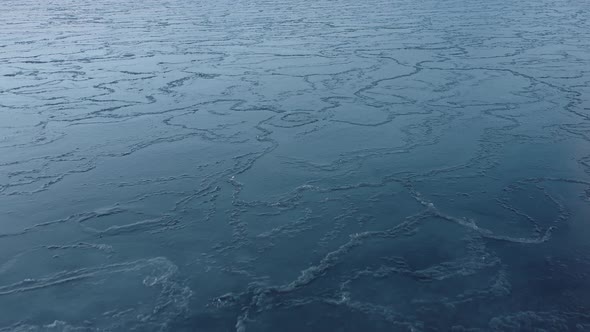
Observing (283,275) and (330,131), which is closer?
(283,275)

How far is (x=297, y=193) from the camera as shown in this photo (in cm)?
644

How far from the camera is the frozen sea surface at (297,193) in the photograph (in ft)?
15.0

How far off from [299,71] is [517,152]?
6.13m

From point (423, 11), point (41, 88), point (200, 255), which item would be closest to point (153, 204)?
point (200, 255)

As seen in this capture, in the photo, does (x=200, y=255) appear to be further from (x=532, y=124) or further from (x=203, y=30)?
(x=203, y=30)

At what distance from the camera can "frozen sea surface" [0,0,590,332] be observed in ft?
15.0

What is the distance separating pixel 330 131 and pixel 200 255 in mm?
3940

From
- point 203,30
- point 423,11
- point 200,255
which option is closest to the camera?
point 200,255

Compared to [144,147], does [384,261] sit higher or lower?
lower

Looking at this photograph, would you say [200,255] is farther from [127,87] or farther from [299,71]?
[299,71]

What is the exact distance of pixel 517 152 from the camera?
299 inches

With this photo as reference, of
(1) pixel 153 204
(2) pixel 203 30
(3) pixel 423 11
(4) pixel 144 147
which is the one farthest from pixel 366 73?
(3) pixel 423 11

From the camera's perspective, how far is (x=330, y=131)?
8.45 m

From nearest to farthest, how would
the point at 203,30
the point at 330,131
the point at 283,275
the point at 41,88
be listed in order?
the point at 283,275 < the point at 330,131 < the point at 41,88 < the point at 203,30
